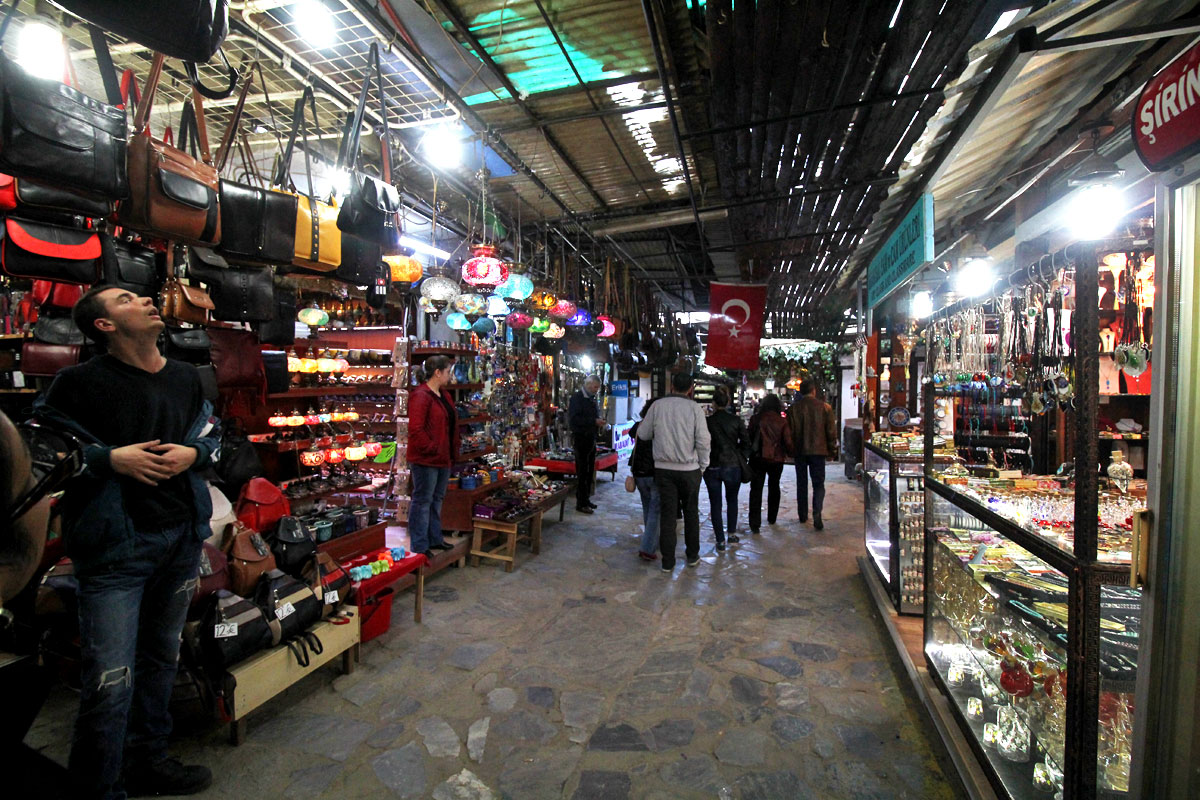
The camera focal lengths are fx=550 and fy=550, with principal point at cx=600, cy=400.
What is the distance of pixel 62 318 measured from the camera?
11.0 feet

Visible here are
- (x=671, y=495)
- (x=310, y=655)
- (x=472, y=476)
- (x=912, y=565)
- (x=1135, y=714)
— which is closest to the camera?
(x=1135, y=714)

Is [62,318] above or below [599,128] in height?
below

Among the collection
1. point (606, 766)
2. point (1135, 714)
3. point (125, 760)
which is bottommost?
point (606, 766)

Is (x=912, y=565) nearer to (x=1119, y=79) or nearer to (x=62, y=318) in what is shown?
(x=1119, y=79)

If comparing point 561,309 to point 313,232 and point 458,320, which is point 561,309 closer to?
point 458,320

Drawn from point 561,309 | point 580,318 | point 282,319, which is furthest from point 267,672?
point 580,318

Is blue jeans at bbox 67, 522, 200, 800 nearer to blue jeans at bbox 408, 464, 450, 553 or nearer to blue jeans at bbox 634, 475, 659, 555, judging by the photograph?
blue jeans at bbox 408, 464, 450, 553

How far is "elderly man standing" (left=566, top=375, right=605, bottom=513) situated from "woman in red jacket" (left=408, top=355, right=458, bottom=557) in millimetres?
2755

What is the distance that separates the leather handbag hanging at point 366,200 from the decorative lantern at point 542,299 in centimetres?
307

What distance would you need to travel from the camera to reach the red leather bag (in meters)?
3.48

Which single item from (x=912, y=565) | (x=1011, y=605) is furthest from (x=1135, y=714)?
(x=912, y=565)

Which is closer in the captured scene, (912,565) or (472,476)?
(912,565)

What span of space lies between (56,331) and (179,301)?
0.94 meters

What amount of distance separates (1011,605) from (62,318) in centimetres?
539
